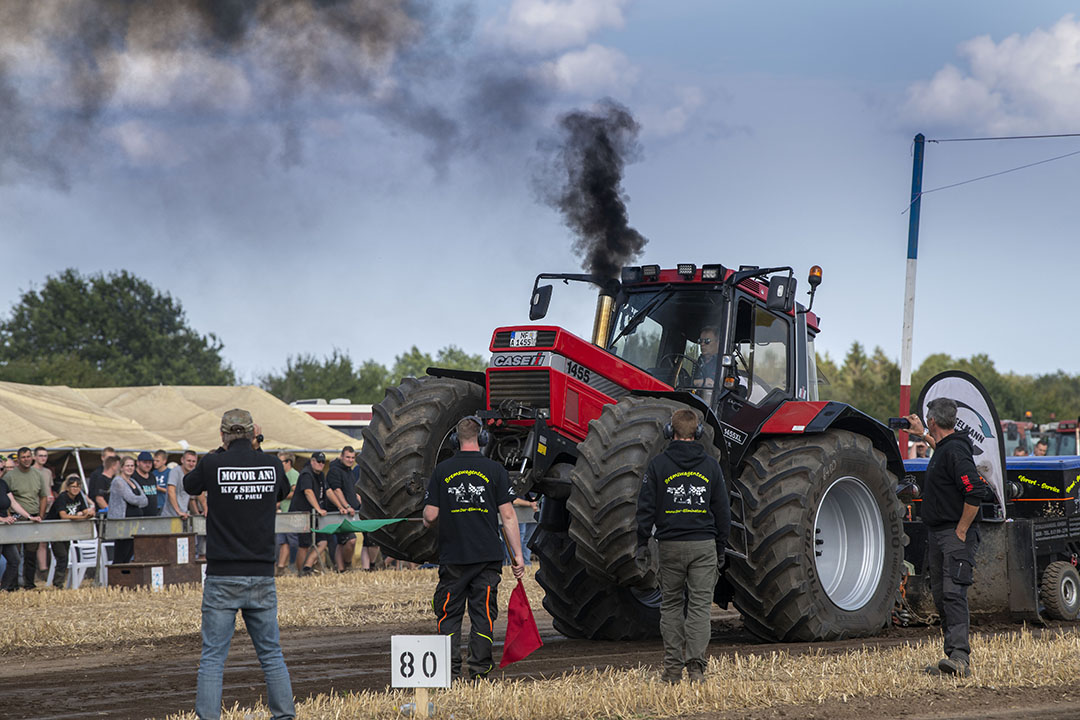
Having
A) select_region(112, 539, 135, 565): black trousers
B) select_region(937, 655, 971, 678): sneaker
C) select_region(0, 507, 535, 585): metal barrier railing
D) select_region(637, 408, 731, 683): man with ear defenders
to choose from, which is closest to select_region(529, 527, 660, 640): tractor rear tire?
select_region(637, 408, 731, 683): man with ear defenders

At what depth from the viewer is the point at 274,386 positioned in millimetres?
84875

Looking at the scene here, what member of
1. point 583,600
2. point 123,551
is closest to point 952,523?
point 583,600

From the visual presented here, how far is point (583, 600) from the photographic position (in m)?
11.6

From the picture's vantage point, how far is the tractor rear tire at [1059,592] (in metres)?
12.4

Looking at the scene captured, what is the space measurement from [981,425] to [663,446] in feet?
12.5

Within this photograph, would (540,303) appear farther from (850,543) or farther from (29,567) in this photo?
(29,567)

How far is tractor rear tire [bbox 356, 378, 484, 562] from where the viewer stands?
1020cm

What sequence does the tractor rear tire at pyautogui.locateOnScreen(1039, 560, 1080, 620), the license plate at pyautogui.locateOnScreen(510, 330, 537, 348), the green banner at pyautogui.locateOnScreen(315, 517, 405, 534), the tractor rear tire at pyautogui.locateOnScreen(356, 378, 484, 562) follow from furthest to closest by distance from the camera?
the tractor rear tire at pyautogui.locateOnScreen(1039, 560, 1080, 620) < the license plate at pyautogui.locateOnScreen(510, 330, 537, 348) < the tractor rear tire at pyautogui.locateOnScreen(356, 378, 484, 562) < the green banner at pyautogui.locateOnScreen(315, 517, 405, 534)

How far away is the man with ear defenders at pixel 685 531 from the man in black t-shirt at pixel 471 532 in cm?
101

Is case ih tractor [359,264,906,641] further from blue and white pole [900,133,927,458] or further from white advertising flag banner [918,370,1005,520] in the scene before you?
blue and white pole [900,133,927,458]

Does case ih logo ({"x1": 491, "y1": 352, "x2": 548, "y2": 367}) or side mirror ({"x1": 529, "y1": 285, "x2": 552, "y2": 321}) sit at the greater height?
side mirror ({"x1": 529, "y1": 285, "x2": 552, "y2": 321})

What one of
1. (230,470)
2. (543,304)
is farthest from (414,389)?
(230,470)

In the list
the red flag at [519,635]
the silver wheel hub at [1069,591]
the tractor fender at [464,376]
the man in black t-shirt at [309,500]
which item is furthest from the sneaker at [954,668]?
the man in black t-shirt at [309,500]

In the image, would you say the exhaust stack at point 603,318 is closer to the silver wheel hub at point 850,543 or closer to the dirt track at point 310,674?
the silver wheel hub at point 850,543
